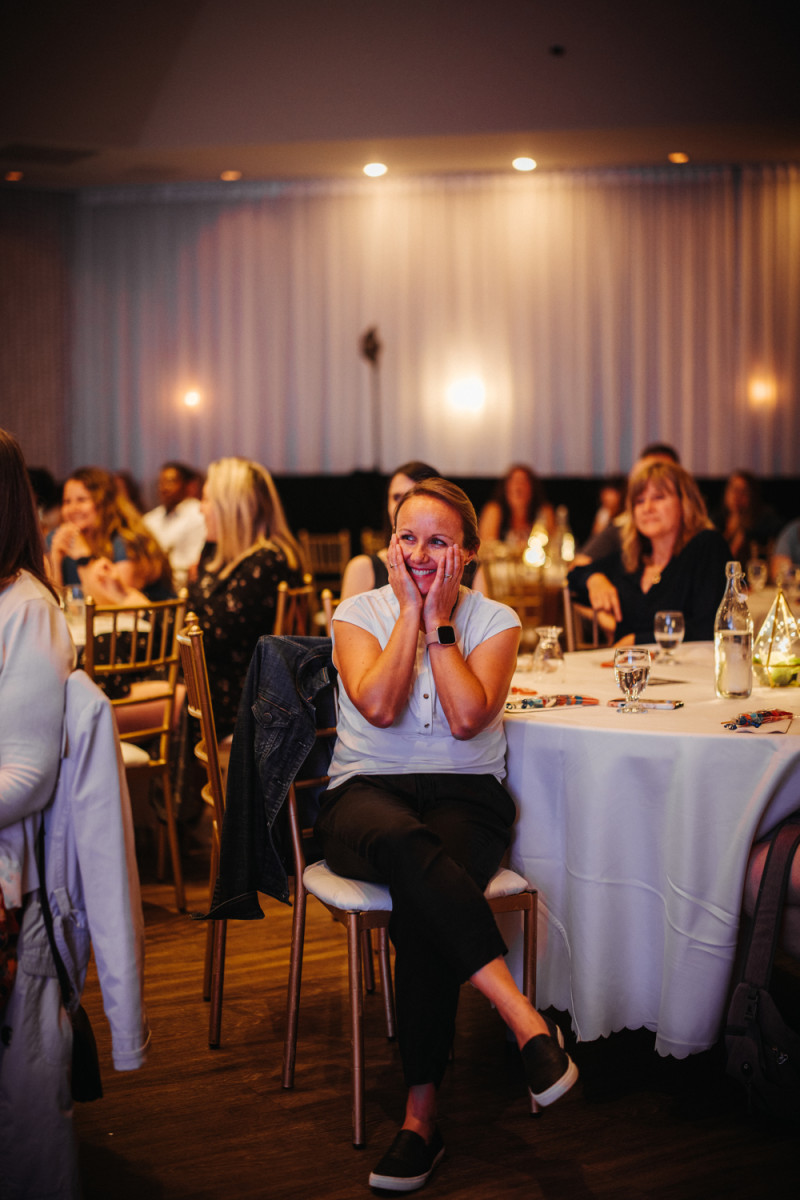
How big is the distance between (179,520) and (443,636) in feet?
19.6

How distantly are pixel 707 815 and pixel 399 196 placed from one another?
856 cm

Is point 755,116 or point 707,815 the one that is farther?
point 755,116

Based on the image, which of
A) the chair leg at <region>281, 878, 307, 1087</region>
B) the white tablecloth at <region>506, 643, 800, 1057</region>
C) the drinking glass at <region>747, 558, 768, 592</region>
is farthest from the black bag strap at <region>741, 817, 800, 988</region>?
the drinking glass at <region>747, 558, 768, 592</region>

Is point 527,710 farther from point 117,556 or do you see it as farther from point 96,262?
point 96,262

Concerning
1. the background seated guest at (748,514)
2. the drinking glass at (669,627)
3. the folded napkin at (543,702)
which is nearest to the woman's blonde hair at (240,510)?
the drinking glass at (669,627)

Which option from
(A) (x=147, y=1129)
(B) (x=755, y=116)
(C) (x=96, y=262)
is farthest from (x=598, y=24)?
(A) (x=147, y=1129)

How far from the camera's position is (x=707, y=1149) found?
2104mm

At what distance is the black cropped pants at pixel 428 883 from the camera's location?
1.97 m

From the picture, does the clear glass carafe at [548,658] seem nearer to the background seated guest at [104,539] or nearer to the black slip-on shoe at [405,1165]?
the black slip-on shoe at [405,1165]

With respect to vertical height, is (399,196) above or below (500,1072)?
above

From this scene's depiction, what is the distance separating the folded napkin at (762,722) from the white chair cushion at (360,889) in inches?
21.4

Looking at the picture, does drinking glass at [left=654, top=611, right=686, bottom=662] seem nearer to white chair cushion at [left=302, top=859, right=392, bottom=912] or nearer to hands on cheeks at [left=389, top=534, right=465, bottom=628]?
hands on cheeks at [left=389, top=534, right=465, bottom=628]

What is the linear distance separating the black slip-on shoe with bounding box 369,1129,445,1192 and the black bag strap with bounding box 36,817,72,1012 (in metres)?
0.67

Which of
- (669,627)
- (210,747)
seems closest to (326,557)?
(669,627)
